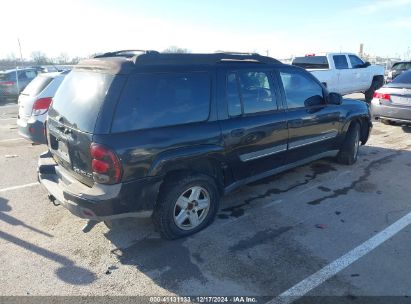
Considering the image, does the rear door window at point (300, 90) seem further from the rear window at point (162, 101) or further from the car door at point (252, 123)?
the rear window at point (162, 101)

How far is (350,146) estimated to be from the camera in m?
5.83

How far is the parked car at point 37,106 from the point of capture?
6.15m

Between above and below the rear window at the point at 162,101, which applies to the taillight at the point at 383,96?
below

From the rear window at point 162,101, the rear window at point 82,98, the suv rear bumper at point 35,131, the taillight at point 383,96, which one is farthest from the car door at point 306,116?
the suv rear bumper at point 35,131

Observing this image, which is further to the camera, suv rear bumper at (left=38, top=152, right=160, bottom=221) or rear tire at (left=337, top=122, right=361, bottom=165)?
rear tire at (left=337, top=122, right=361, bottom=165)

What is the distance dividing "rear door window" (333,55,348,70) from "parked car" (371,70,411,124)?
4.00 meters

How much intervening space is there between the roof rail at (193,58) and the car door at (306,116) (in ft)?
1.48

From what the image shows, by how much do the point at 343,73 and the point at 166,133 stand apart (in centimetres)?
1109

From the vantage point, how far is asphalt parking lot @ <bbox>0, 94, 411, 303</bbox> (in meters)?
2.91

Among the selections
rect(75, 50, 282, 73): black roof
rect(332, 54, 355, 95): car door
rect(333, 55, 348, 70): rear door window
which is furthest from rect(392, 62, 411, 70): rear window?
rect(75, 50, 282, 73): black roof

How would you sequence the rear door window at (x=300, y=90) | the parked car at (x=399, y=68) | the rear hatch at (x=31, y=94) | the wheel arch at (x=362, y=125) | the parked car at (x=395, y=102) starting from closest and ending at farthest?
1. the rear door window at (x=300, y=90)
2. the wheel arch at (x=362, y=125)
3. the rear hatch at (x=31, y=94)
4. the parked car at (x=395, y=102)
5. the parked car at (x=399, y=68)

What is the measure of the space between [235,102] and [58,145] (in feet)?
6.71

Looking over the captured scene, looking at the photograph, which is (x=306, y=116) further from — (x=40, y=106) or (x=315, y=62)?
(x=315, y=62)

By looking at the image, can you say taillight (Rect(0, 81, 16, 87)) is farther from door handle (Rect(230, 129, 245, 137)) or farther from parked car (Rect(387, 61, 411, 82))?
parked car (Rect(387, 61, 411, 82))
